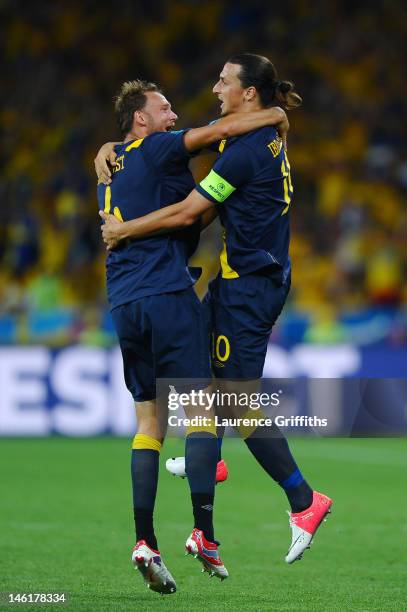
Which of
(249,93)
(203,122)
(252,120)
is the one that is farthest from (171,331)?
(203,122)

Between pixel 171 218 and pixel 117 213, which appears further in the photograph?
pixel 117 213

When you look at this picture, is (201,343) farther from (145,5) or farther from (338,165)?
(145,5)

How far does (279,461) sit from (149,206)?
1179mm

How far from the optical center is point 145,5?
61.4ft

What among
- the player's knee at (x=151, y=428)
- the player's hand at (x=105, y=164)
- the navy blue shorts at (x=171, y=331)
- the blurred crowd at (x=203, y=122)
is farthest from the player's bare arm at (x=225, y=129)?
the blurred crowd at (x=203, y=122)

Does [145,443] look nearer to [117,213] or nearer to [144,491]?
[144,491]

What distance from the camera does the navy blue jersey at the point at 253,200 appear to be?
484 cm

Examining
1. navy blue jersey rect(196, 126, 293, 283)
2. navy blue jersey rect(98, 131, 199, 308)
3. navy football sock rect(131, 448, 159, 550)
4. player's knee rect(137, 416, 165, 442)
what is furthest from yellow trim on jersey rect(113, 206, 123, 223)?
navy football sock rect(131, 448, 159, 550)

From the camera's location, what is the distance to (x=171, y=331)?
483 cm

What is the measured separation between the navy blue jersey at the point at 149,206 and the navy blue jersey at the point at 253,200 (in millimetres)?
150


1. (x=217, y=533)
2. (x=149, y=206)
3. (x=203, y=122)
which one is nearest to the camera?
(x=149, y=206)

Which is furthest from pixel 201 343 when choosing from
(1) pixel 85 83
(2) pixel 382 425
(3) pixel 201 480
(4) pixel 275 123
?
(1) pixel 85 83

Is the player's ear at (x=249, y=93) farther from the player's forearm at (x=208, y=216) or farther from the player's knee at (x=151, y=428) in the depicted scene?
the player's knee at (x=151, y=428)

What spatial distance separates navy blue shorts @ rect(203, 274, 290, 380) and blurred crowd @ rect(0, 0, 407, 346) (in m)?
7.35
